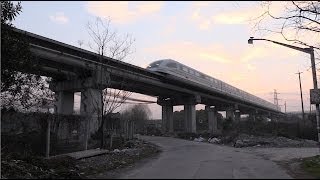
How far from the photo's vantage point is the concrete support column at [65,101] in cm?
5534

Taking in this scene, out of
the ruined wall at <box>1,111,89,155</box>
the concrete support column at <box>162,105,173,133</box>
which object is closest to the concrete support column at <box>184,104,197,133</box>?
the concrete support column at <box>162,105,173,133</box>

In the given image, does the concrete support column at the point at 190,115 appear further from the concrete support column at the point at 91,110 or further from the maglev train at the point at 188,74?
the concrete support column at the point at 91,110

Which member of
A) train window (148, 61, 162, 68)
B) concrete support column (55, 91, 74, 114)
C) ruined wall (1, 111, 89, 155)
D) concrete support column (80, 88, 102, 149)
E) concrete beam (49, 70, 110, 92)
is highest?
train window (148, 61, 162, 68)

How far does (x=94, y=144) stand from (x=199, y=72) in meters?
47.4

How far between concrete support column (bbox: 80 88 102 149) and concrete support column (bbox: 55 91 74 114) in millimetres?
6525

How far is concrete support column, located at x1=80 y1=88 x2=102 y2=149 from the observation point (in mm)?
28091

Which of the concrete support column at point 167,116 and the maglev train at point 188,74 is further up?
the maglev train at point 188,74

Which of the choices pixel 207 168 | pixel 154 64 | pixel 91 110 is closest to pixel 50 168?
pixel 207 168

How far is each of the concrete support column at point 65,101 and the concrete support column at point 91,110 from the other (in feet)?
21.4

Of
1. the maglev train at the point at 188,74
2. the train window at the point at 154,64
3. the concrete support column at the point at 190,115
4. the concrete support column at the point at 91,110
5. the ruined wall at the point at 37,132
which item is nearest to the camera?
the ruined wall at the point at 37,132

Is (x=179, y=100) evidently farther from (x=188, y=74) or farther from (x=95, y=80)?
(x=95, y=80)

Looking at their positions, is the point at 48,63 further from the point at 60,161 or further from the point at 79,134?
the point at 60,161

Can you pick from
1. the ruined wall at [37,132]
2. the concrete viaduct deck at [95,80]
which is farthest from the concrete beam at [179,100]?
the ruined wall at [37,132]

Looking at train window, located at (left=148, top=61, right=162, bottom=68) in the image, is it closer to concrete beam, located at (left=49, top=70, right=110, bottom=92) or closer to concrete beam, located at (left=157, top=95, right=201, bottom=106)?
concrete beam, located at (left=157, top=95, right=201, bottom=106)
